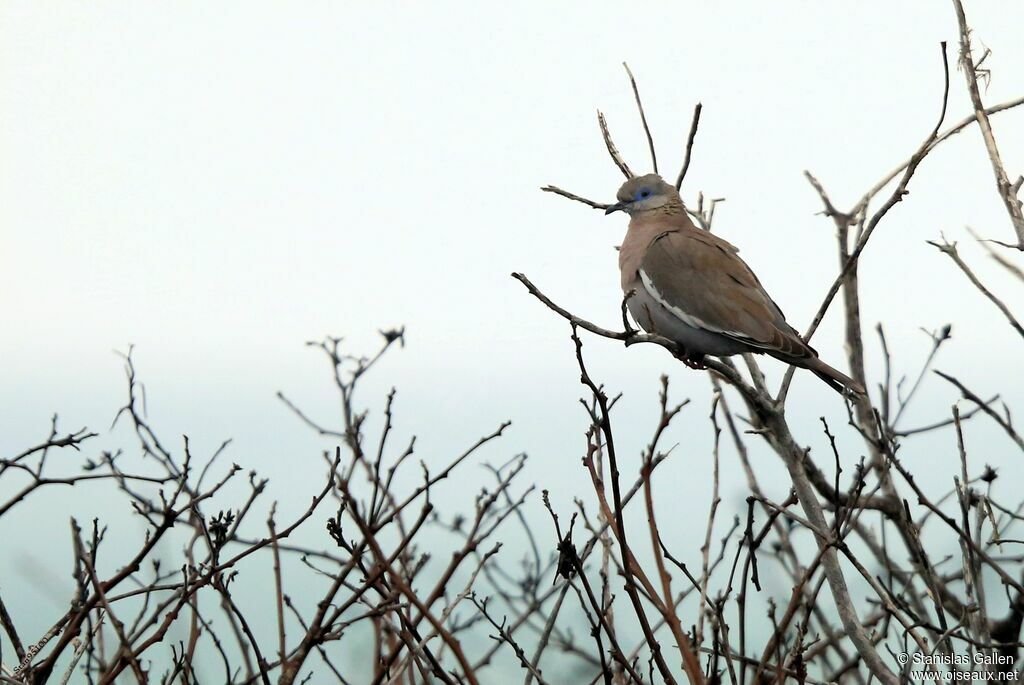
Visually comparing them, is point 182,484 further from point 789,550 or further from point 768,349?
point 768,349

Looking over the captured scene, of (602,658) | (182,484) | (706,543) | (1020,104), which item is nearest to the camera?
(602,658)

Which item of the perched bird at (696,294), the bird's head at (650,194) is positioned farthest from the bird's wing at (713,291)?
the bird's head at (650,194)

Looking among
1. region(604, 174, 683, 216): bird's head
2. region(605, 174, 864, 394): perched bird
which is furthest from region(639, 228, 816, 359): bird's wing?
region(604, 174, 683, 216): bird's head

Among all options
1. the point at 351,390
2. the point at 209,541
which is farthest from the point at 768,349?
the point at 209,541

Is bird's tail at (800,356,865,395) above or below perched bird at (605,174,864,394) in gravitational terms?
below

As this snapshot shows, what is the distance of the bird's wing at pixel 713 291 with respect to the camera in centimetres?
454

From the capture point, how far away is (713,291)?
4.88 m

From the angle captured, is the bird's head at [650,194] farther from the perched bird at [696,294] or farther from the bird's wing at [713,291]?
the bird's wing at [713,291]

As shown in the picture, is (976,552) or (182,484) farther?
(182,484)

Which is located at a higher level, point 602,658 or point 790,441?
point 790,441

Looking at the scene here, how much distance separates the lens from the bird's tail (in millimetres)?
4328

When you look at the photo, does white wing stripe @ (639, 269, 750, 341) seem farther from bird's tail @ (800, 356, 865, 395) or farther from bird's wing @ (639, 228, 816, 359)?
bird's tail @ (800, 356, 865, 395)

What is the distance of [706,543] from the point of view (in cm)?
259

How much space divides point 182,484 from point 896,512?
3176 mm
